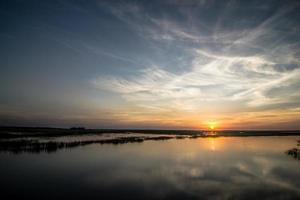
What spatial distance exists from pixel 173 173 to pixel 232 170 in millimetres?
5625

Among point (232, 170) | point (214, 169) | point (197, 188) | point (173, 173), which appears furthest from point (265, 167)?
point (197, 188)

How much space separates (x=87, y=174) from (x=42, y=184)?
373 centimetres

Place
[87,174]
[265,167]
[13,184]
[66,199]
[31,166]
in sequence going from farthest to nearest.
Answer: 1. [265,167]
2. [31,166]
3. [87,174]
4. [13,184]
5. [66,199]

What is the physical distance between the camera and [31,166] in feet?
61.6

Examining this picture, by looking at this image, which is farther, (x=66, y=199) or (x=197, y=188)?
(x=197, y=188)

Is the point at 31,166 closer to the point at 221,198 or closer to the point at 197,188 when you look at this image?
the point at 197,188

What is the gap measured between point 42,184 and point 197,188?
31.7ft

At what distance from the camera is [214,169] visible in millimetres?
19422

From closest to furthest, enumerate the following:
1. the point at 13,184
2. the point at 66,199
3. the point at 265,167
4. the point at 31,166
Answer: the point at 66,199
the point at 13,184
the point at 31,166
the point at 265,167

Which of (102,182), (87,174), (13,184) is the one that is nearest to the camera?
(13,184)

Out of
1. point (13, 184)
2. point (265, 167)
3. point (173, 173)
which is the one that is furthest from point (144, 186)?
point (265, 167)

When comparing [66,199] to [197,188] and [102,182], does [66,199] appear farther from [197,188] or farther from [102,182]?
[197,188]

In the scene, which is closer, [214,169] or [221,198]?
[221,198]

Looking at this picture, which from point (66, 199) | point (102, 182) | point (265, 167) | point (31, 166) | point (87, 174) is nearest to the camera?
point (66, 199)
